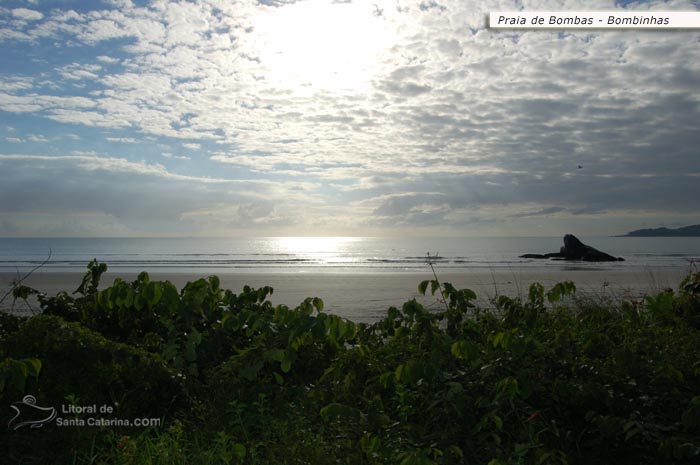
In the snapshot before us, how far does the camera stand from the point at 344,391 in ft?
15.3

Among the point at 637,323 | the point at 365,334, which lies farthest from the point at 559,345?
the point at 637,323

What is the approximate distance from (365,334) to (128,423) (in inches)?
99.7

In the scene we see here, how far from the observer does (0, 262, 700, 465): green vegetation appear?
373cm

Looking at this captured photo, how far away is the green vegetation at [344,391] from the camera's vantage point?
3.73 m

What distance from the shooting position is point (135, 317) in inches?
235
